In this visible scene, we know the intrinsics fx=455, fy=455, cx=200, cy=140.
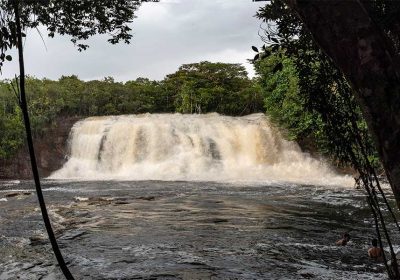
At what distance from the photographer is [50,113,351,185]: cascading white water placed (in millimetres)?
24203

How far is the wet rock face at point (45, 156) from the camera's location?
26672 millimetres

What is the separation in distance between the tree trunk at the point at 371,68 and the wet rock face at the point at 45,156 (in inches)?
1020

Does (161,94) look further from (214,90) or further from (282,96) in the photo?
(282,96)

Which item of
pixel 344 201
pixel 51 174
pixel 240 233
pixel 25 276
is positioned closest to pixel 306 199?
pixel 344 201

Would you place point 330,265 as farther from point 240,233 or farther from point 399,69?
point 399,69

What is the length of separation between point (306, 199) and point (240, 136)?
39.4 feet

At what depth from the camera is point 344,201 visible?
13703 millimetres

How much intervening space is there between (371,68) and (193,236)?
677cm

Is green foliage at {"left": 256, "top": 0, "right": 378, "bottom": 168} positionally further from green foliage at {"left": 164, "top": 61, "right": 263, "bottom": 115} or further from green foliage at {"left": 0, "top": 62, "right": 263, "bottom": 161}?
green foliage at {"left": 164, "top": 61, "right": 263, "bottom": 115}

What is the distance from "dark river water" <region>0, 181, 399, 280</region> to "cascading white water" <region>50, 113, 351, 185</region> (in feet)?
29.3

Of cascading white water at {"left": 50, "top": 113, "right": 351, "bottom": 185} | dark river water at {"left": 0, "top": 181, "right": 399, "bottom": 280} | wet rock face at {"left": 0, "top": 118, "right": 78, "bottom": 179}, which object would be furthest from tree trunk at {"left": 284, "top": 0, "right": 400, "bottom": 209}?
wet rock face at {"left": 0, "top": 118, "right": 78, "bottom": 179}

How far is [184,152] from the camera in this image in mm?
25500

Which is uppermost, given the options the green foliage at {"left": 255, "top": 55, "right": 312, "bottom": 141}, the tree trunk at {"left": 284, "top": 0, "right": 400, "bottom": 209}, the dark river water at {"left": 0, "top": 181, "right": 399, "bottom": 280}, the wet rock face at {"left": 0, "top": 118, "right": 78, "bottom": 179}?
the green foliage at {"left": 255, "top": 55, "right": 312, "bottom": 141}

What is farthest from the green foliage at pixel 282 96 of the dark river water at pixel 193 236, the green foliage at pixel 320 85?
the green foliage at pixel 320 85
